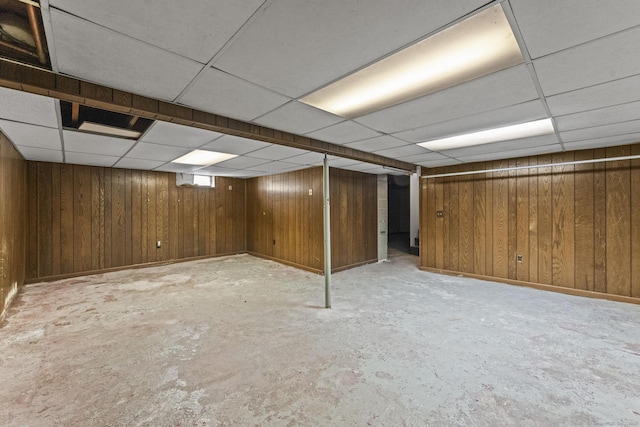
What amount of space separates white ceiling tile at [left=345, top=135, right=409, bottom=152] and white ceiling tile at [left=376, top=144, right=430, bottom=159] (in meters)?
0.16

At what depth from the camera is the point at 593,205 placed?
381 cm

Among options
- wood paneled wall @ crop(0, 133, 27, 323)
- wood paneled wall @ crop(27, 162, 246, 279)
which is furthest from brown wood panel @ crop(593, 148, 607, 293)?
wood paneled wall @ crop(0, 133, 27, 323)

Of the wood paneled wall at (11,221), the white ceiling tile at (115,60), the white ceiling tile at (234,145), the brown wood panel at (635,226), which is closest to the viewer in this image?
the white ceiling tile at (115,60)

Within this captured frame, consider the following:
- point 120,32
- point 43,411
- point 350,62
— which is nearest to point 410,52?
point 350,62

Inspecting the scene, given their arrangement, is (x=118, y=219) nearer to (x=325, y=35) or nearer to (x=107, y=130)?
(x=107, y=130)

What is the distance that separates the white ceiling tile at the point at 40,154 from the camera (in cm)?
376

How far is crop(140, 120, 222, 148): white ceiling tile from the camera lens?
2754 mm

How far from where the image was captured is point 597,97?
2.07 metres

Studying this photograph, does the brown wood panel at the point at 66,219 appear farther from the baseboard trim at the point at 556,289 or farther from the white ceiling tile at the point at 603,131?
the white ceiling tile at the point at 603,131

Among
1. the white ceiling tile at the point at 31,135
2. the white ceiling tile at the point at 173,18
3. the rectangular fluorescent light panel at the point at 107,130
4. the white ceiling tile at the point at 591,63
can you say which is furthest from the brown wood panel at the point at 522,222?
the white ceiling tile at the point at 31,135

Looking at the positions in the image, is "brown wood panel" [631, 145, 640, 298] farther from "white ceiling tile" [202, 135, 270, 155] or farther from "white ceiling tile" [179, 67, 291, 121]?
"white ceiling tile" [202, 135, 270, 155]

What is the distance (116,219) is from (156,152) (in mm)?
2522

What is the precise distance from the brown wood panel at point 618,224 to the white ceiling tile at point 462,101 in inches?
112

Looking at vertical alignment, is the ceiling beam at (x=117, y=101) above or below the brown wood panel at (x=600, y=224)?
above
